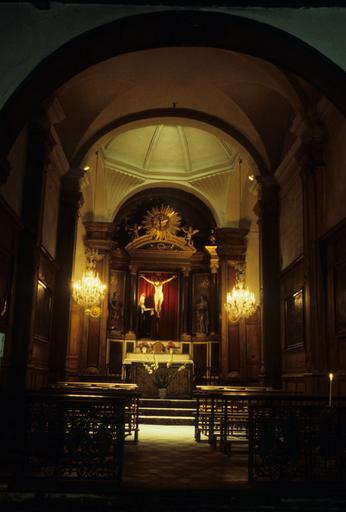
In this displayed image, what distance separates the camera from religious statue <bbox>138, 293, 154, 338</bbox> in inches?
673

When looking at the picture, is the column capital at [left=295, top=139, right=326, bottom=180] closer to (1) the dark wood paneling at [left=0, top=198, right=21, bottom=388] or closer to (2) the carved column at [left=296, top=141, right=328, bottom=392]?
(2) the carved column at [left=296, top=141, right=328, bottom=392]

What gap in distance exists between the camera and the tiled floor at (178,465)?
16.7 feet

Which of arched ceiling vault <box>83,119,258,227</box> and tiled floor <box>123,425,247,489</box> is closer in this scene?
tiled floor <box>123,425,247,489</box>

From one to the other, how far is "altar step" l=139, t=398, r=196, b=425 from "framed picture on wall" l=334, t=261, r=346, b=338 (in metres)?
5.84

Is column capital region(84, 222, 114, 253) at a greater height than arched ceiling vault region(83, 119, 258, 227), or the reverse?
arched ceiling vault region(83, 119, 258, 227)

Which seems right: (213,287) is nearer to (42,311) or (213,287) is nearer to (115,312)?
(115,312)

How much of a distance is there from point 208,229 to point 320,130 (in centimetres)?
928

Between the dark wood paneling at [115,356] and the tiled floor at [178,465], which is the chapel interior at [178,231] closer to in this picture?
the dark wood paneling at [115,356]

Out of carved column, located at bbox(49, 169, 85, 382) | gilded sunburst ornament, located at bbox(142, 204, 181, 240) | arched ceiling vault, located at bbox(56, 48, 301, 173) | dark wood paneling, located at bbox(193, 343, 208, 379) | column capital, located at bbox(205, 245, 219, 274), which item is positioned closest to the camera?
arched ceiling vault, located at bbox(56, 48, 301, 173)

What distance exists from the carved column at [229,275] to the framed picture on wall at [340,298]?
7957 mm

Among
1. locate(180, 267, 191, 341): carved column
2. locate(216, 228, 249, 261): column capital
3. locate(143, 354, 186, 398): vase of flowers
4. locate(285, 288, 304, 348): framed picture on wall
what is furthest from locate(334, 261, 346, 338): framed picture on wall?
locate(180, 267, 191, 341): carved column

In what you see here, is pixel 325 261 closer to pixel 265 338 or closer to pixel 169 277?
pixel 265 338

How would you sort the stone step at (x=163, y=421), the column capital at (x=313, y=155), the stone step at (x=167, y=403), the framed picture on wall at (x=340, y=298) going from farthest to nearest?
the stone step at (x=167, y=403), the stone step at (x=163, y=421), the column capital at (x=313, y=155), the framed picture on wall at (x=340, y=298)

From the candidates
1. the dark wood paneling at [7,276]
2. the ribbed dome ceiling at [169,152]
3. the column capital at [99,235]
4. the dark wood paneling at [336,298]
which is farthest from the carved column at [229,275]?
the dark wood paneling at [7,276]
